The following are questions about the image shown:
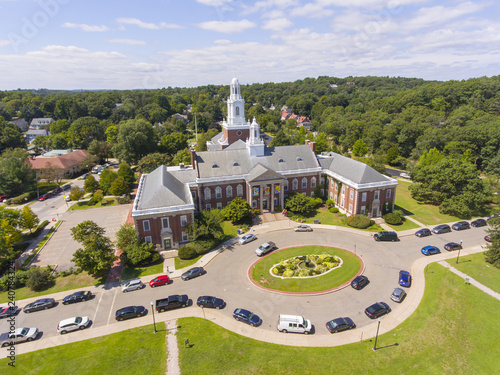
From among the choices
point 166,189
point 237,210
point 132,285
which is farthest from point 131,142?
point 132,285

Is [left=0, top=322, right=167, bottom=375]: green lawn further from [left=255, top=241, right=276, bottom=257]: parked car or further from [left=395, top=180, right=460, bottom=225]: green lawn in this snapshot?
[left=395, top=180, right=460, bottom=225]: green lawn

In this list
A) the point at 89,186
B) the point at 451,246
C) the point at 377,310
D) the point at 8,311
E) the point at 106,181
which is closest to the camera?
the point at 377,310

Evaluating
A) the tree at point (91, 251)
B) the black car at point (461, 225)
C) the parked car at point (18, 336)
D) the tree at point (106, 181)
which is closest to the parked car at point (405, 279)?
the black car at point (461, 225)

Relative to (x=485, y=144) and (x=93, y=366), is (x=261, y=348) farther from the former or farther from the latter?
(x=485, y=144)

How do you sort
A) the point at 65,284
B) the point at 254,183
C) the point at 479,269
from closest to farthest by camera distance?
the point at 65,284, the point at 479,269, the point at 254,183

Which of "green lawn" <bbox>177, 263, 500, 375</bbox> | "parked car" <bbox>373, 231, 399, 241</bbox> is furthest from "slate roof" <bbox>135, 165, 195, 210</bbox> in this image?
"parked car" <bbox>373, 231, 399, 241</bbox>

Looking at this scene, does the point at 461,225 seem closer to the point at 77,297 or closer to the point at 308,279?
the point at 308,279

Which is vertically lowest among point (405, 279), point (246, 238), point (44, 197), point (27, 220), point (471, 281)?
point (471, 281)
